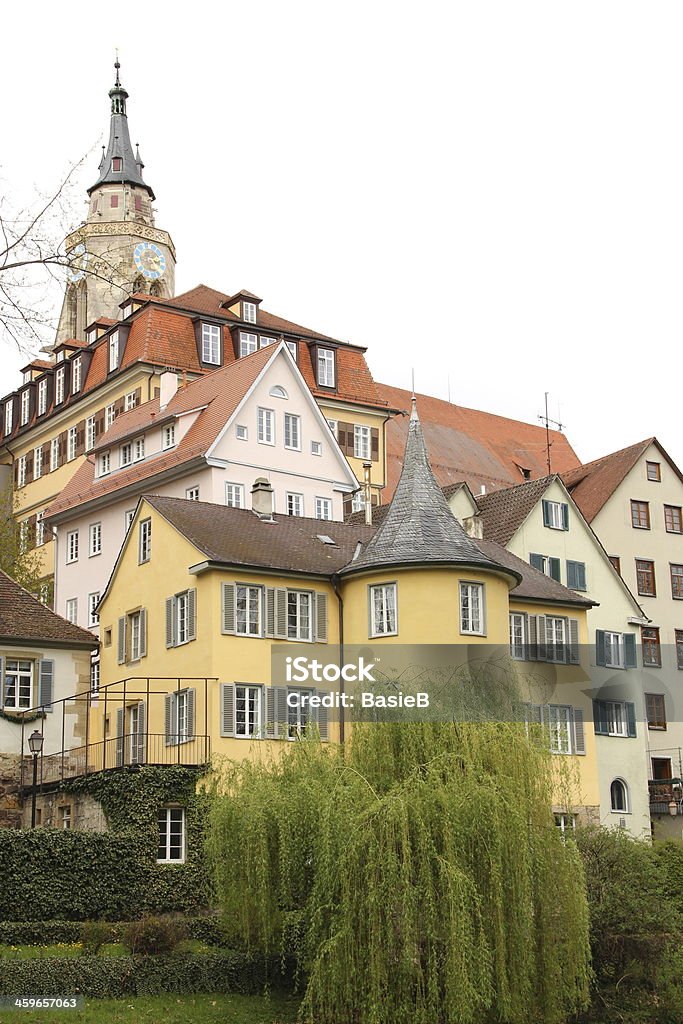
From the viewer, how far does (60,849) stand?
3306cm

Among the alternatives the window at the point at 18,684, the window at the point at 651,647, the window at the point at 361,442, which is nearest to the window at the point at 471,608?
the window at the point at 18,684

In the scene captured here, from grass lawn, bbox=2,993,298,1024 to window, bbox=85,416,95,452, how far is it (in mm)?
44437

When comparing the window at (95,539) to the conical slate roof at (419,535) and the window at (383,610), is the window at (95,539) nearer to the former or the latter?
the conical slate roof at (419,535)

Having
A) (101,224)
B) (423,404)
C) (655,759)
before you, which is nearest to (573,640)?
(655,759)

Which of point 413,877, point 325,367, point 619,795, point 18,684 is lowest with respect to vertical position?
point 413,877

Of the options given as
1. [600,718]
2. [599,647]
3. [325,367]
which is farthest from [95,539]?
[600,718]

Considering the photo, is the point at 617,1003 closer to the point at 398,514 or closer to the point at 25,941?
the point at 25,941

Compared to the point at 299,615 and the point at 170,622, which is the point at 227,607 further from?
the point at 299,615

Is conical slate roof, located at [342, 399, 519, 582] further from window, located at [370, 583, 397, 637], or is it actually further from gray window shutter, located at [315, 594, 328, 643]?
gray window shutter, located at [315, 594, 328, 643]

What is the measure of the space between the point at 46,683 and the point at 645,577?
2790 centimetres

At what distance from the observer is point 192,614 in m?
39.2

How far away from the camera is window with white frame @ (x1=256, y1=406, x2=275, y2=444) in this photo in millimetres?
56312

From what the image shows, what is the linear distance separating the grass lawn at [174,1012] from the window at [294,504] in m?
28.9

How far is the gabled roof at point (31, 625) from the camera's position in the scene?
4184cm
